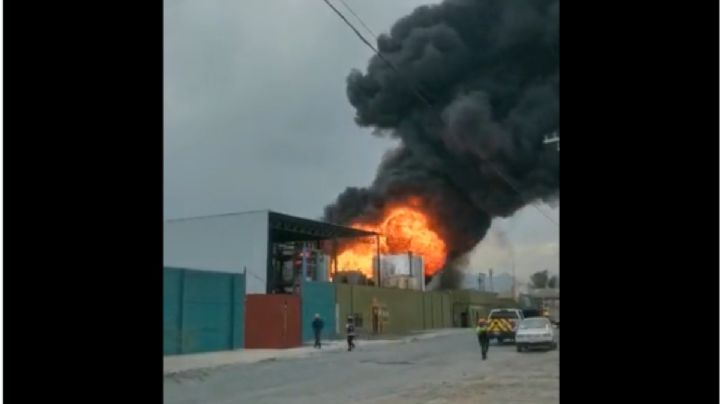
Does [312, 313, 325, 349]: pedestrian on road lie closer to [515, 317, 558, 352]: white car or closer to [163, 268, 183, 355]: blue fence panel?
[163, 268, 183, 355]: blue fence panel

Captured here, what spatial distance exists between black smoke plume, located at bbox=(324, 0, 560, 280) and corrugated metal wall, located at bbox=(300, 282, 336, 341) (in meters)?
3.09

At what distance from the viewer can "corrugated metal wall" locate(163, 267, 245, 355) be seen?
851cm

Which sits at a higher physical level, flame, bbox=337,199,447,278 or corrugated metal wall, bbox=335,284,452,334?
flame, bbox=337,199,447,278

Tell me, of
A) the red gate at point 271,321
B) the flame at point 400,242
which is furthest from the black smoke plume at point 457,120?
the red gate at point 271,321

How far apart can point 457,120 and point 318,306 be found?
186 inches

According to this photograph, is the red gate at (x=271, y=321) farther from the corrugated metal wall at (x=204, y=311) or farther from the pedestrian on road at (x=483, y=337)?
the pedestrian on road at (x=483, y=337)

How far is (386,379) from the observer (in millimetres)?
6062

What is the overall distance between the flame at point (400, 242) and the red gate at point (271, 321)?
222cm

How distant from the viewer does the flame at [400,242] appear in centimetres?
1266

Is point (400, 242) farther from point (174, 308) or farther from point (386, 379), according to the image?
point (386, 379)

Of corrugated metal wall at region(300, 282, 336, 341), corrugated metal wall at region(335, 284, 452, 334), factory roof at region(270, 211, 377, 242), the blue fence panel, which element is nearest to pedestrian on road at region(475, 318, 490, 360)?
corrugated metal wall at region(335, 284, 452, 334)

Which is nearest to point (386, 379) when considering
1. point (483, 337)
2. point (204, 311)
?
point (483, 337)
